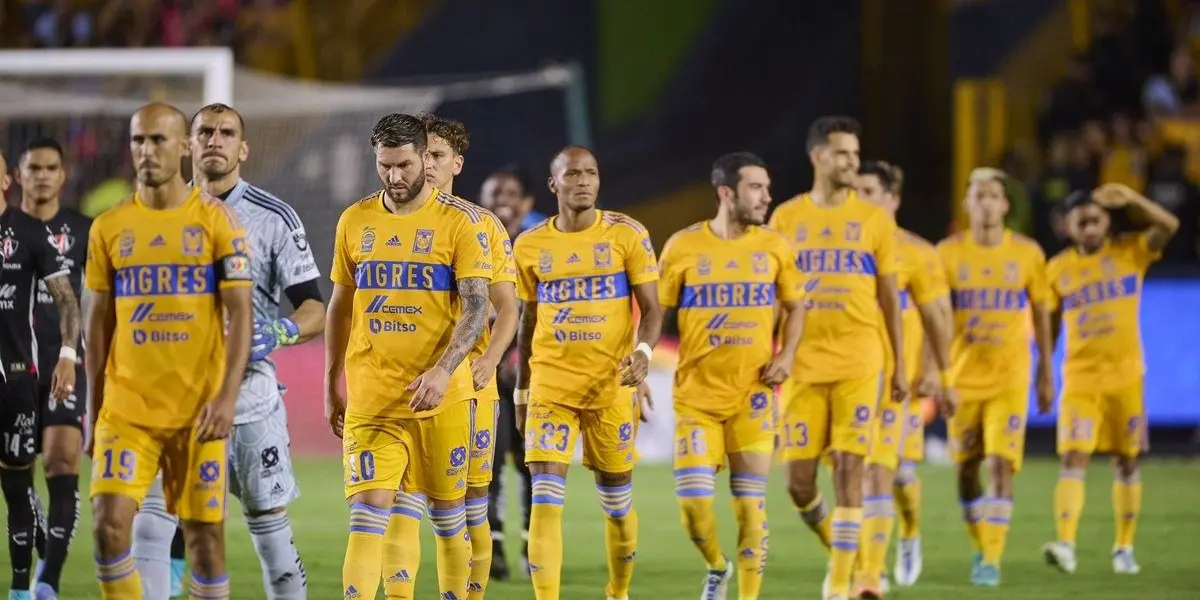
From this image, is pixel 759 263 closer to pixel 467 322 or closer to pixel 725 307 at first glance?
pixel 725 307

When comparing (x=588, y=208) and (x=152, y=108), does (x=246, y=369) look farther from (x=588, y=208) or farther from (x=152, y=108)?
(x=588, y=208)

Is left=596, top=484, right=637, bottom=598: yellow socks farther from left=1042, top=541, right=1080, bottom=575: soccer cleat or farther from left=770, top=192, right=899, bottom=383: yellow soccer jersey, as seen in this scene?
left=1042, top=541, right=1080, bottom=575: soccer cleat

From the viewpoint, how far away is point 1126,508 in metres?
11.4

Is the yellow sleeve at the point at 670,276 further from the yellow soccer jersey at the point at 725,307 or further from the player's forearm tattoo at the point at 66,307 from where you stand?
the player's forearm tattoo at the point at 66,307

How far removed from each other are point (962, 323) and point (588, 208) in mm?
3621

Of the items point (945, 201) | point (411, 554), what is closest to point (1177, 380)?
point (945, 201)

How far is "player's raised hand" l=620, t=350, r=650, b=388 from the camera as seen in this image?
8.38m

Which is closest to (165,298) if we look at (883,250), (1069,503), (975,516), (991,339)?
(883,250)

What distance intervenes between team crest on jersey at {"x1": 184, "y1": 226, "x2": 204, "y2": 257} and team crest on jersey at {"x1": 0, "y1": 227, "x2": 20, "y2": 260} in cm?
263

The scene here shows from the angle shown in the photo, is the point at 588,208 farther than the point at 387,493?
Yes

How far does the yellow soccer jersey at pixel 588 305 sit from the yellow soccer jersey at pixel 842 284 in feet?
4.15

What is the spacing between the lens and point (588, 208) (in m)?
8.78

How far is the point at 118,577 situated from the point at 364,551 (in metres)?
0.95

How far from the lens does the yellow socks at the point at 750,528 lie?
8.89 m
